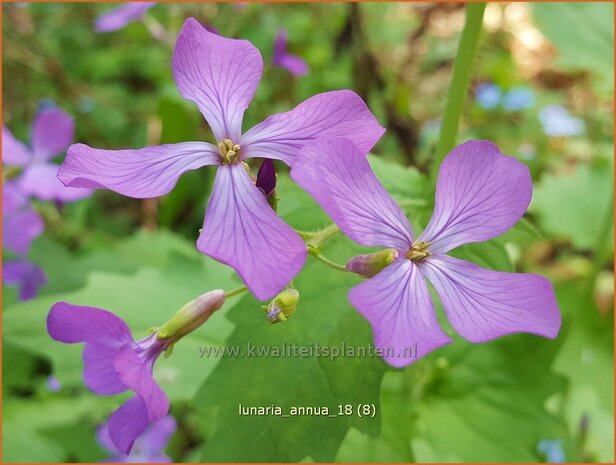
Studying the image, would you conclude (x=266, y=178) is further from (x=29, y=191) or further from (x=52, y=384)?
(x=52, y=384)

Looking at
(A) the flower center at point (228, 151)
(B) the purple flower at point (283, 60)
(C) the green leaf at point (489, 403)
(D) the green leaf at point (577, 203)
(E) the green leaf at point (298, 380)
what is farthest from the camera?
(D) the green leaf at point (577, 203)

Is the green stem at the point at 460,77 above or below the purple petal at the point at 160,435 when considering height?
above

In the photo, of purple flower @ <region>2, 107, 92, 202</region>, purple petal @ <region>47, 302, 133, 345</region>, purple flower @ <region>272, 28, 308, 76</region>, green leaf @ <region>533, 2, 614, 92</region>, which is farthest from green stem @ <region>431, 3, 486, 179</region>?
purple flower @ <region>2, 107, 92, 202</region>

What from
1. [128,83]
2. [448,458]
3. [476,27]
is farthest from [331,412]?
[128,83]

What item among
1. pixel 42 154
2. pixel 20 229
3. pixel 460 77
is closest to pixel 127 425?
pixel 460 77

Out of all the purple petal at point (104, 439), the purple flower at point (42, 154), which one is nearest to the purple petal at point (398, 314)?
the purple flower at point (42, 154)

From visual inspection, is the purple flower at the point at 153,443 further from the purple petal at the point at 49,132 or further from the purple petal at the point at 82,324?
the purple petal at the point at 82,324

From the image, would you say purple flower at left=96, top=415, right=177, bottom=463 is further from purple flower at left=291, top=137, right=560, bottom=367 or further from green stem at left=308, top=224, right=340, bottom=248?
purple flower at left=291, top=137, right=560, bottom=367
